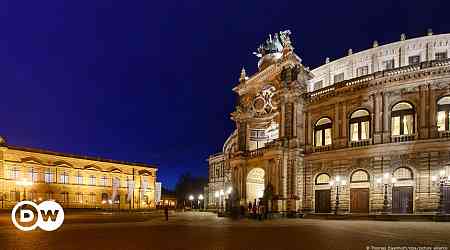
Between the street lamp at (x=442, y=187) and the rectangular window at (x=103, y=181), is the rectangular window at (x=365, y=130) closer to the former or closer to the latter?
the street lamp at (x=442, y=187)

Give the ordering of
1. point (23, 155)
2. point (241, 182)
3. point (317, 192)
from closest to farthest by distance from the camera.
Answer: point (317, 192), point (241, 182), point (23, 155)

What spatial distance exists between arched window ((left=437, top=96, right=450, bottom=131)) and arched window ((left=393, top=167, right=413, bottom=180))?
15.7ft

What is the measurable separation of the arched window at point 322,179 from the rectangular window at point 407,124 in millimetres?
9141

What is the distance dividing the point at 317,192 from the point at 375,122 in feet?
32.4

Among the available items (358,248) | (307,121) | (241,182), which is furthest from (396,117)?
(358,248)

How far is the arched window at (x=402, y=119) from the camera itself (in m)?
36.8

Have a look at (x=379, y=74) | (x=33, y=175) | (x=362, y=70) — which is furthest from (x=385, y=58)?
(x=33, y=175)

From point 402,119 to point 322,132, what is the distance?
8714 millimetres

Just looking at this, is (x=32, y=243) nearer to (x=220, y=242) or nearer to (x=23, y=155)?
(x=220, y=242)

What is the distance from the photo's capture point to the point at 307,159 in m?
43.2

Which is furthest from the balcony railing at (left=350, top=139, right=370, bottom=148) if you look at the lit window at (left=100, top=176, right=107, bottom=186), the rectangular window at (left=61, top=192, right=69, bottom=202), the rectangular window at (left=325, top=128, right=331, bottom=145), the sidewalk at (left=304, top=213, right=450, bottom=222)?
the lit window at (left=100, top=176, right=107, bottom=186)

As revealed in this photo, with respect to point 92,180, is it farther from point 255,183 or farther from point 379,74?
point 379,74

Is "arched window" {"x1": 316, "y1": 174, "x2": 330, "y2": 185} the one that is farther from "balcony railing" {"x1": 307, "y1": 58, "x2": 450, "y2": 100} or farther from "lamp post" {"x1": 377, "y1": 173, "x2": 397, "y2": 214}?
"balcony railing" {"x1": 307, "y1": 58, "x2": 450, "y2": 100}

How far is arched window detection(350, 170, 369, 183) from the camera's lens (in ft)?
126
